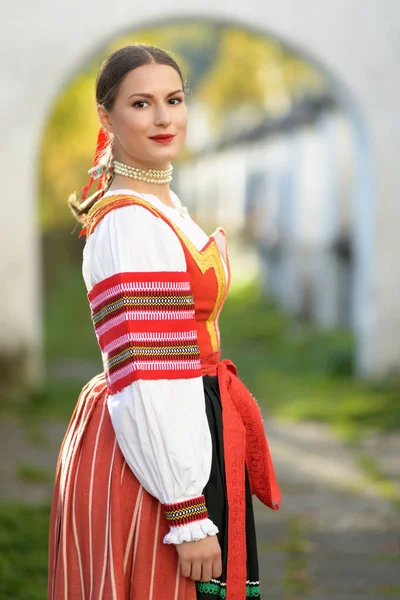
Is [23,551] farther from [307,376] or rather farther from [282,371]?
[282,371]

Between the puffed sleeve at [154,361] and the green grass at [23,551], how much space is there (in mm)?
1993

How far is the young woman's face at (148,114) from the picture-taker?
2.04 metres

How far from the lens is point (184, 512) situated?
1914 mm

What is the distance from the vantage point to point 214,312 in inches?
84.7

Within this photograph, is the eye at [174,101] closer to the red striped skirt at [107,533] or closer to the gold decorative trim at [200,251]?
the gold decorative trim at [200,251]

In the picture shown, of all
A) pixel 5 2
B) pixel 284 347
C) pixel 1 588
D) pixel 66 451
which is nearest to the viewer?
pixel 66 451

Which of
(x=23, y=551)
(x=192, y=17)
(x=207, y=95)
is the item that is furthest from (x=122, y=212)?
(x=207, y=95)

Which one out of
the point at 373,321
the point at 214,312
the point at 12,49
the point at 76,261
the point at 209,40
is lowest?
the point at 214,312

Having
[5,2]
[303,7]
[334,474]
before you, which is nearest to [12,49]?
[5,2]

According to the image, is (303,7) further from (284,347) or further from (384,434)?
(284,347)

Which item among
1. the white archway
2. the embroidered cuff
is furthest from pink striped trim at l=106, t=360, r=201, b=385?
the white archway

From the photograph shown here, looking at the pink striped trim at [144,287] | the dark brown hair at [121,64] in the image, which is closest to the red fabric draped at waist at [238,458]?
the pink striped trim at [144,287]

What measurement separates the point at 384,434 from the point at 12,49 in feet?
12.8

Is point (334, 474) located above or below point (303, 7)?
below
